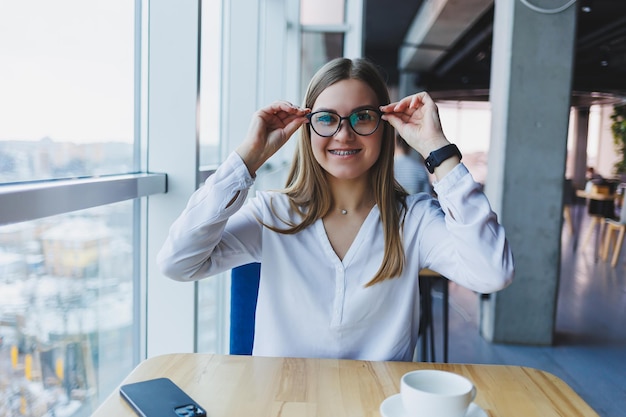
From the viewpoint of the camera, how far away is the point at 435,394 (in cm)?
74

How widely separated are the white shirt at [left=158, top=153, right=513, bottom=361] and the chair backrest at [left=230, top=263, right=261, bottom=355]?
0.05 m

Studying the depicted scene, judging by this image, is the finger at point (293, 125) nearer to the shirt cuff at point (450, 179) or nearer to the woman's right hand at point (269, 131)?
the woman's right hand at point (269, 131)

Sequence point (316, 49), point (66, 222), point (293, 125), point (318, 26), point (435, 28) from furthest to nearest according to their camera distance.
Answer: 1. point (435, 28)
2. point (316, 49)
3. point (318, 26)
4. point (293, 125)
5. point (66, 222)

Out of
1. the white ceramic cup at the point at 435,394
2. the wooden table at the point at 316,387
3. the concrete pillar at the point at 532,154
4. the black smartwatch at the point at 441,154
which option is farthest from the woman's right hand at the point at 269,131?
the concrete pillar at the point at 532,154

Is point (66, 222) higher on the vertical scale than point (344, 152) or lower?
lower

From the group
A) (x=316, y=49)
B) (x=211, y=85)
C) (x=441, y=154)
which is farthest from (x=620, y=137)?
(x=441, y=154)

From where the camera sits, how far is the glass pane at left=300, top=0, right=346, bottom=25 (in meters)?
5.09

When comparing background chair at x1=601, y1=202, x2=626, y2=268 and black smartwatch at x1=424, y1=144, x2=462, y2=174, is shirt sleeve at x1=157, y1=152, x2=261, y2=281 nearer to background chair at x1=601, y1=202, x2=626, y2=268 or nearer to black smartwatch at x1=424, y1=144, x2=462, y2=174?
black smartwatch at x1=424, y1=144, x2=462, y2=174

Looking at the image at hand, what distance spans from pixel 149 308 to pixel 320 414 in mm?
966

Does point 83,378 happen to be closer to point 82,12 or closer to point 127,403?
point 127,403

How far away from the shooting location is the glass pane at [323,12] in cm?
509

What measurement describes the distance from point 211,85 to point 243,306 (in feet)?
4.47

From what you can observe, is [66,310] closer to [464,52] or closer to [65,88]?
[65,88]

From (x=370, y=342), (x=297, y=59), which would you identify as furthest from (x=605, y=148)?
(x=370, y=342)
